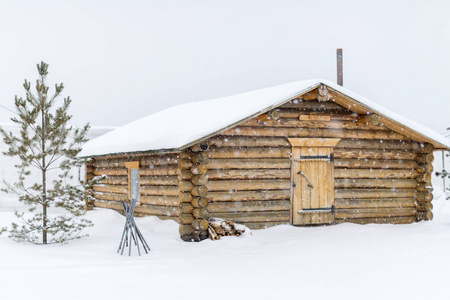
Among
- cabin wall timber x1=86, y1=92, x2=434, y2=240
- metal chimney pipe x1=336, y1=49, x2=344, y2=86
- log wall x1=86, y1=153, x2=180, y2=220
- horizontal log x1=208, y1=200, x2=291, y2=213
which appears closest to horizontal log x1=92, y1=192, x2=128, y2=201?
log wall x1=86, y1=153, x2=180, y2=220

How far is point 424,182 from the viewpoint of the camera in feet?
47.4

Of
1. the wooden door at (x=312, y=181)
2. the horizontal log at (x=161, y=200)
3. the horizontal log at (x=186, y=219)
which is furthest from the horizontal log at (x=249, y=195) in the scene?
the horizontal log at (x=161, y=200)

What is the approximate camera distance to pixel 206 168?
1170 cm

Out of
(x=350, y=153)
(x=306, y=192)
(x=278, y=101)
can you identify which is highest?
(x=278, y=101)

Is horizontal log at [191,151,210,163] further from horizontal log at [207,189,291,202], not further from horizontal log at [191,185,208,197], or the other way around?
horizontal log at [207,189,291,202]

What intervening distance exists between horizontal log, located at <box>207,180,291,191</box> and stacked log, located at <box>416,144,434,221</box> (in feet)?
13.7

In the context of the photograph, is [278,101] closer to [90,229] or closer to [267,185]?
[267,185]

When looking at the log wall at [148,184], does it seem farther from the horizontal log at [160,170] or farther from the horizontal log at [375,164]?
the horizontal log at [375,164]

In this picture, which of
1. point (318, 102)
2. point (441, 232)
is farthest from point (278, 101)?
point (441, 232)

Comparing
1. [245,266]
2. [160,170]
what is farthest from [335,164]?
[245,266]

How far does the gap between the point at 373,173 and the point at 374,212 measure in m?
1.06

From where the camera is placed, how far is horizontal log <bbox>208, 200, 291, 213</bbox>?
12.3 metres

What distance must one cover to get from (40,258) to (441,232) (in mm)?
9095

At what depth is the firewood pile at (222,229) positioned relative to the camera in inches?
454
